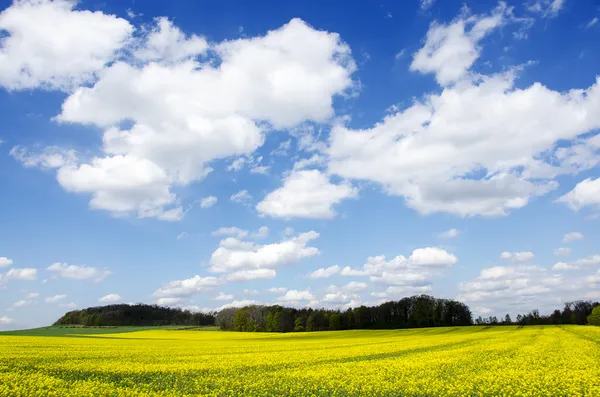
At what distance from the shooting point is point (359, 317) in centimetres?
15738

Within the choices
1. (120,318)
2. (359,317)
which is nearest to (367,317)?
(359,317)

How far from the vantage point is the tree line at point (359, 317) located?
14300cm

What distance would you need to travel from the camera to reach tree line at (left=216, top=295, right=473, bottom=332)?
143 metres

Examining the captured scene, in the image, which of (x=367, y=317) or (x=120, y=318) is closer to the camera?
(x=367, y=317)

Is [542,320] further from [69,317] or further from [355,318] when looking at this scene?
[69,317]

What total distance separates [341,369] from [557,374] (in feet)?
41.8

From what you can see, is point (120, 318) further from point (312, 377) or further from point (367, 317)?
point (312, 377)

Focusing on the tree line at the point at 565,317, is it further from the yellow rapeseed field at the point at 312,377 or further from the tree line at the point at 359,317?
the yellow rapeseed field at the point at 312,377

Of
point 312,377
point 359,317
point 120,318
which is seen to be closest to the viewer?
point 312,377

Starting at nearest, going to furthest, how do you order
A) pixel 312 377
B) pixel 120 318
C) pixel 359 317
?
pixel 312 377 < pixel 359 317 < pixel 120 318

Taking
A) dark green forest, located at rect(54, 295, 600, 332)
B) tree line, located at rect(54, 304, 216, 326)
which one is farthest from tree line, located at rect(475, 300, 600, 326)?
tree line, located at rect(54, 304, 216, 326)

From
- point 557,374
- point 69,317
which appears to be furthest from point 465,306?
point 69,317

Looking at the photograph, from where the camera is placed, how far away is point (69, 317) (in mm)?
189625

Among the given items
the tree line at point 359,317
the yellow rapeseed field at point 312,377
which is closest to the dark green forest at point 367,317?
the tree line at point 359,317
